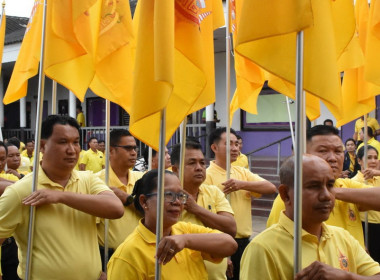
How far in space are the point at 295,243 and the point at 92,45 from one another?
2.44 metres

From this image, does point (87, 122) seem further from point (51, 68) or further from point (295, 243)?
point (295, 243)

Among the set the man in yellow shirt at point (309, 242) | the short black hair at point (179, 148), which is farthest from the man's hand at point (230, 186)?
the man in yellow shirt at point (309, 242)

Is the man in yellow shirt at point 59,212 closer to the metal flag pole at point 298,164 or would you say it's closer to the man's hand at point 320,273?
the metal flag pole at point 298,164

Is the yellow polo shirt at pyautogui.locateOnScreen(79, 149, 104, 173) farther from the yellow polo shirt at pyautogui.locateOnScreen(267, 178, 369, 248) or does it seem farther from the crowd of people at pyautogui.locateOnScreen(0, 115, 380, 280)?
the yellow polo shirt at pyautogui.locateOnScreen(267, 178, 369, 248)

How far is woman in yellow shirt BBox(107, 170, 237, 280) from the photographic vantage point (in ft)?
9.05

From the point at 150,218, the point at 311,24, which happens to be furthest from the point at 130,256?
the point at 311,24

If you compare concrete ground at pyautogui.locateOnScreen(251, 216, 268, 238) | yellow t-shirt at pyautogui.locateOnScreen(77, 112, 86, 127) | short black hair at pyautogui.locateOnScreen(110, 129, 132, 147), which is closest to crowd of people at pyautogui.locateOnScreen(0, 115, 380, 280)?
short black hair at pyautogui.locateOnScreen(110, 129, 132, 147)

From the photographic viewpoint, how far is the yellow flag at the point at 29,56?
14.7 ft

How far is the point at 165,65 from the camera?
2891mm

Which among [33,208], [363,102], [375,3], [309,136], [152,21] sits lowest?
[33,208]

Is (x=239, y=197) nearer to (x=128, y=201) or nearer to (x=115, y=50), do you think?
(x=128, y=201)

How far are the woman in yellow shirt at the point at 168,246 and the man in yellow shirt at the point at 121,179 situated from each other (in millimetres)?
1143

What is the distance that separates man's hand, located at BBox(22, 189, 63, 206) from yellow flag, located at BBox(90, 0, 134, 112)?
1.46 meters

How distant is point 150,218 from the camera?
3.05 metres
